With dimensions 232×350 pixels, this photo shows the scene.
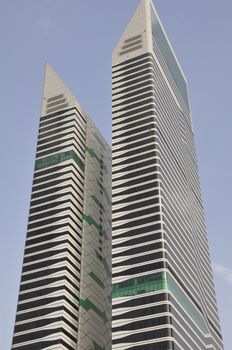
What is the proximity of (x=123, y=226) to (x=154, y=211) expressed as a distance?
8231mm

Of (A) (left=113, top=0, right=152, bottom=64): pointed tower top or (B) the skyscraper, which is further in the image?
(A) (left=113, top=0, right=152, bottom=64): pointed tower top

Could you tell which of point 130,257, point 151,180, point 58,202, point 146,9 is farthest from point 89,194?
point 146,9

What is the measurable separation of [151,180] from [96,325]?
38.2m

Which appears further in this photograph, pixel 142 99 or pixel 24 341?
pixel 142 99

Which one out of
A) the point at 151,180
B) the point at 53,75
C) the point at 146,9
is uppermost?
the point at 146,9

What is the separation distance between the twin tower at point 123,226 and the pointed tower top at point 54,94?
16.7 inches

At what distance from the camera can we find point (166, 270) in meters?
119

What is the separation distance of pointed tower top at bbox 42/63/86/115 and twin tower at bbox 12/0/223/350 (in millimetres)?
424

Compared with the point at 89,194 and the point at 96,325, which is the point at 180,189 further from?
the point at 96,325

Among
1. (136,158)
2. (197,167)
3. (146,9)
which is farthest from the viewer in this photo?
(197,167)

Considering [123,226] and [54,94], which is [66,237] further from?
[54,94]

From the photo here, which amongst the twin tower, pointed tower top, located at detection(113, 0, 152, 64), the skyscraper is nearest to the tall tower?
the twin tower

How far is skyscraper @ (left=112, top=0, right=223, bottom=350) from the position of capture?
114812 millimetres

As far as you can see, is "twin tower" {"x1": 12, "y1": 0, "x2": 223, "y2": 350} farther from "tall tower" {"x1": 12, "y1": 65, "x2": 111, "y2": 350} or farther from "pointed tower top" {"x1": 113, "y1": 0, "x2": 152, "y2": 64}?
"pointed tower top" {"x1": 113, "y1": 0, "x2": 152, "y2": 64}
